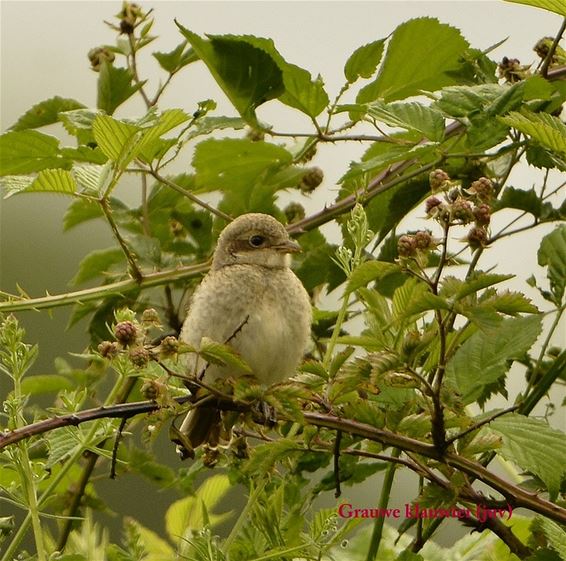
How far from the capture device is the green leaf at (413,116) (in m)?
1.93

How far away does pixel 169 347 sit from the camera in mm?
1495

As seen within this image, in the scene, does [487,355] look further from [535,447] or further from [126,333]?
[126,333]

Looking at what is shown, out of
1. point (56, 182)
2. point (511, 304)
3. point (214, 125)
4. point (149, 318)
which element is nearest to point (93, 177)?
point (56, 182)

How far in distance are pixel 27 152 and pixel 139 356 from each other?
3.69 feet

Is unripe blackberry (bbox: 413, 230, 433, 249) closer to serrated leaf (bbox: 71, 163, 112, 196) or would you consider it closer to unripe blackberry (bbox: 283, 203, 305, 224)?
serrated leaf (bbox: 71, 163, 112, 196)

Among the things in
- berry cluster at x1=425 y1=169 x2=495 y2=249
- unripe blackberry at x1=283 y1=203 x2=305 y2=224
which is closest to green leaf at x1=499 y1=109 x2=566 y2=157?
berry cluster at x1=425 y1=169 x2=495 y2=249

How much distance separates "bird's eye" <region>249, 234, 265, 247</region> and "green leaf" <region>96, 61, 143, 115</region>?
18.6 inches

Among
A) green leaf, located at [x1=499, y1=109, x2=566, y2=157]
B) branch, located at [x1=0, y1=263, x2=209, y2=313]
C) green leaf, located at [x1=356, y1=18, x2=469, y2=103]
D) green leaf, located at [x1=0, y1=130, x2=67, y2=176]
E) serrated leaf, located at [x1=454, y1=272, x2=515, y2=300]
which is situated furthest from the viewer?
green leaf, located at [x1=0, y1=130, x2=67, y2=176]

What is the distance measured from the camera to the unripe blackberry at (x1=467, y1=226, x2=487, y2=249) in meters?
1.46

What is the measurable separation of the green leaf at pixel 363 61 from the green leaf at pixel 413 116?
39 centimetres

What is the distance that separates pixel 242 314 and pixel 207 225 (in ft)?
1.21

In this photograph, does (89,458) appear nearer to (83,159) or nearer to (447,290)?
(83,159)

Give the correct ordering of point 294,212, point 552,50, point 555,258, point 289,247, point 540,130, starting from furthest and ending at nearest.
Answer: point 294,212
point 289,247
point 555,258
point 552,50
point 540,130

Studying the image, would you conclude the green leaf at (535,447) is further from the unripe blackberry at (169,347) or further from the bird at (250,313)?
the bird at (250,313)
